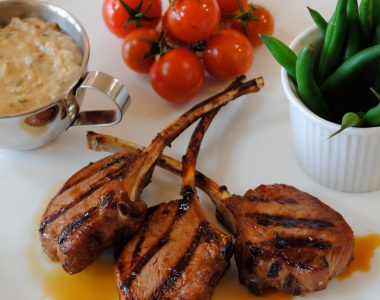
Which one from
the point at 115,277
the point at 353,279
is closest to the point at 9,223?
the point at 115,277

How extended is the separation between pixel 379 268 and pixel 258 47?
3.34 feet

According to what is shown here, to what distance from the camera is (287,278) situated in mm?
1459

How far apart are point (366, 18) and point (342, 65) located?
0.51ft

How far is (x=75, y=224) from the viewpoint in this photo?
1.57m

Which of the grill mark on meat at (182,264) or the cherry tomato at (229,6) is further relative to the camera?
the cherry tomato at (229,6)

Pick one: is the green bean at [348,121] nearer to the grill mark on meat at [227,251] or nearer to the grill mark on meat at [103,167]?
the grill mark on meat at [227,251]

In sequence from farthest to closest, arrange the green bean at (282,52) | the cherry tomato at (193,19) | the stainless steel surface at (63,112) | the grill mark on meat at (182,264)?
the cherry tomato at (193,19)
the stainless steel surface at (63,112)
the green bean at (282,52)
the grill mark on meat at (182,264)

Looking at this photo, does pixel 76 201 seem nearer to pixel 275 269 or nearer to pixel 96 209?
pixel 96 209

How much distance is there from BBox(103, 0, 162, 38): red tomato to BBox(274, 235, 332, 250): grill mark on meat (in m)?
1.05

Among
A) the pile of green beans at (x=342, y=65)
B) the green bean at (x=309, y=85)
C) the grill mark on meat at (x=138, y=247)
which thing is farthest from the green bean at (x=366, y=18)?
the grill mark on meat at (x=138, y=247)

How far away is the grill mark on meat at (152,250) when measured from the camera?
148cm

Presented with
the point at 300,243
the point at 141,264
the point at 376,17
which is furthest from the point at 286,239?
the point at 376,17

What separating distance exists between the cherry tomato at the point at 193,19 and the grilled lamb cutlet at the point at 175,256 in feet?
2.22

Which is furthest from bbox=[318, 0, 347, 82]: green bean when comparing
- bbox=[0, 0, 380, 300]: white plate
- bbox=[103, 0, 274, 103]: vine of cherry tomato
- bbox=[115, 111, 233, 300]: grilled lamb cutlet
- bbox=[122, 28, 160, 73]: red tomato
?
bbox=[122, 28, 160, 73]: red tomato
